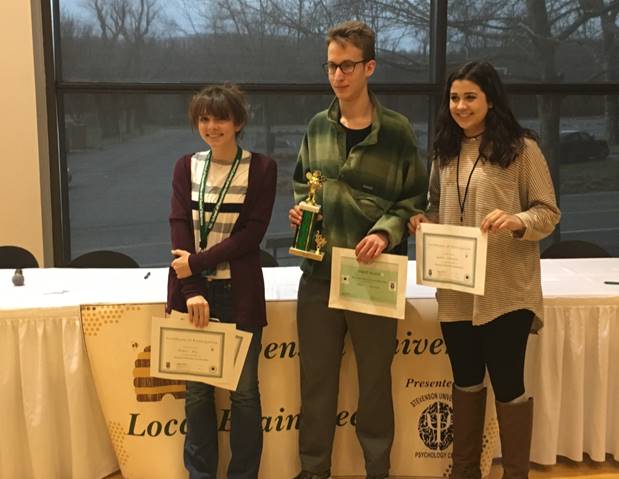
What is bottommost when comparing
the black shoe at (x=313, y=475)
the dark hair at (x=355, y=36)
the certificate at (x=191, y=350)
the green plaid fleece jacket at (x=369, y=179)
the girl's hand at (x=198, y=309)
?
the black shoe at (x=313, y=475)

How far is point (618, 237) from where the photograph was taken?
5512 millimetres

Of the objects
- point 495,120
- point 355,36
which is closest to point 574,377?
point 495,120

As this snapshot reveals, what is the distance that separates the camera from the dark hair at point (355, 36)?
219 centimetres

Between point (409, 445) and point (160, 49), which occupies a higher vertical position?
point (160, 49)

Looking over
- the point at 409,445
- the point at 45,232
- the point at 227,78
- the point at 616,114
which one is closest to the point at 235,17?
the point at 227,78

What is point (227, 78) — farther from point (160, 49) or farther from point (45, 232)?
point (45, 232)

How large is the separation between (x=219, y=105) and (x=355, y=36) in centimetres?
47

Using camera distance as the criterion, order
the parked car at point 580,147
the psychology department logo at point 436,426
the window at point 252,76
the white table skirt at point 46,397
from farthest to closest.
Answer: the parked car at point 580,147 → the window at point 252,76 → the psychology department logo at point 436,426 → the white table skirt at point 46,397

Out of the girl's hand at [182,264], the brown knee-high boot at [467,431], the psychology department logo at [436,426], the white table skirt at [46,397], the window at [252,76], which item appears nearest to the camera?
the girl's hand at [182,264]

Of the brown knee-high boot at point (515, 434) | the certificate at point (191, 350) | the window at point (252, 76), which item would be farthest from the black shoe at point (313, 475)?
the window at point (252, 76)

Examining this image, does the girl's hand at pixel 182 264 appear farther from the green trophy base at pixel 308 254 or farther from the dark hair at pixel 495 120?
the dark hair at pixel 495 120

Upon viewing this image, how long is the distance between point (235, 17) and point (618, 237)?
11.0 feet

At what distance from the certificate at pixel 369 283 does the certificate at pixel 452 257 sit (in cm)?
8

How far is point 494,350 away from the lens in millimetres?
2281
